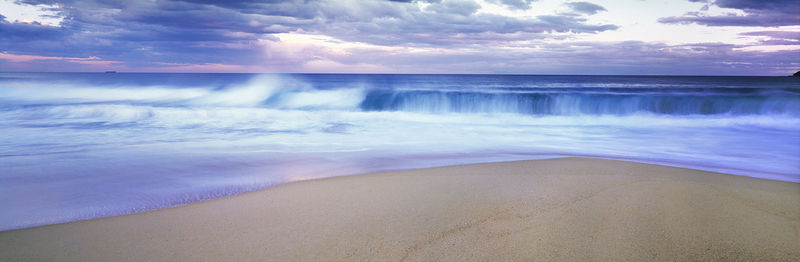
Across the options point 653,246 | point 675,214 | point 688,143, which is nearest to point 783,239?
point 675,214

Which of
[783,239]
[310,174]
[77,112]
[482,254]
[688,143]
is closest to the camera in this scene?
[482,254]

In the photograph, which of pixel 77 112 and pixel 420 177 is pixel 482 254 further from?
pixel 77 112

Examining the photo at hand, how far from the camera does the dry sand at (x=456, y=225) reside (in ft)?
7.56

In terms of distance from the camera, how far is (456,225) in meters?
2.65

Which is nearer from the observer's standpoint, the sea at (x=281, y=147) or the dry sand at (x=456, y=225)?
the dry sand at (x=456, y=225)

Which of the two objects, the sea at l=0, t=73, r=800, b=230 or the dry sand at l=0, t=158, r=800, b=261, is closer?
the dry sand at l=0, t=158, r=800, b=261

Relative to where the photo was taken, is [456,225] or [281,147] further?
[281,147]

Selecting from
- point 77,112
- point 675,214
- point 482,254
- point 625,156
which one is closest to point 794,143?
point 625,156

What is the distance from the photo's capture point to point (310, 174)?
460 cm

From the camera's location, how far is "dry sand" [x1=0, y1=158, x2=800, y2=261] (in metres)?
2.30

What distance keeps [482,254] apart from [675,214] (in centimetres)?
161

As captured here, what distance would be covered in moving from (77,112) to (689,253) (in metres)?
16.6

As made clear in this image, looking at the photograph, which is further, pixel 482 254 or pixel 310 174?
pixel 310 174

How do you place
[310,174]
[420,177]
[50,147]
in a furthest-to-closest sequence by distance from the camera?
1. [50,147]
2. [310,174]
3. [420,177]
